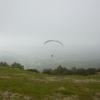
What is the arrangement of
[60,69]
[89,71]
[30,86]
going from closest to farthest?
[30,86]
[89,71]
[60,69]

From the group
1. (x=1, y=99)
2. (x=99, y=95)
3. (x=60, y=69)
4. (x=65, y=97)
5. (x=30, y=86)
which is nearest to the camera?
(x=1, y=99)

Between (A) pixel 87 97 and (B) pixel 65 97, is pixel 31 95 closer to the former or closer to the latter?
(B) pixel 65 97

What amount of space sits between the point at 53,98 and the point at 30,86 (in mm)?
7104

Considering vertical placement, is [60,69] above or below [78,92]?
above

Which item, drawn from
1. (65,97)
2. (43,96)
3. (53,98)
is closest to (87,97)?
(65,97)

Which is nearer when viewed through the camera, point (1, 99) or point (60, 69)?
point (1, 99)

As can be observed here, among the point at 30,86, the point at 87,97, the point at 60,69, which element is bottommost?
the point at 87,97

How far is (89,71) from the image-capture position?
3191 inches

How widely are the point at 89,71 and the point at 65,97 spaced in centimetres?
5722

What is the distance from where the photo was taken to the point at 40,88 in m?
30.6

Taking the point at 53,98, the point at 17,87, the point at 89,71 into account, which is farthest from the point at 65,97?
the point at 89,71

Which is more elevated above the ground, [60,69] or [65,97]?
[60,69]

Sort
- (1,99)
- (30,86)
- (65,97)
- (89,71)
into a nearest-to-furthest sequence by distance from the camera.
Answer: (1,99) < (65,97) < (30,86) < (89,71)

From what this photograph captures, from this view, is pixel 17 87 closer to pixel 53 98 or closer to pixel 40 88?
pixel 40 88
